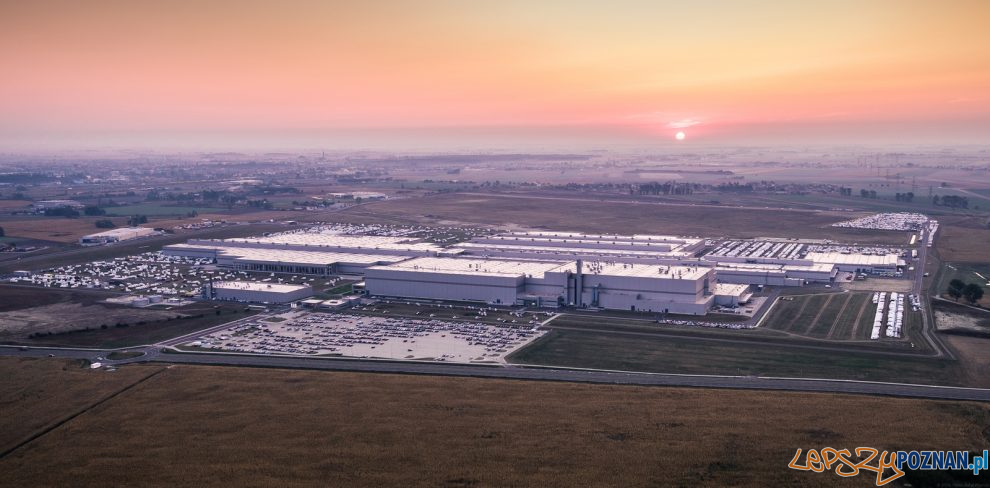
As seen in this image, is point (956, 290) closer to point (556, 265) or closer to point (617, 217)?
point (556, 265)

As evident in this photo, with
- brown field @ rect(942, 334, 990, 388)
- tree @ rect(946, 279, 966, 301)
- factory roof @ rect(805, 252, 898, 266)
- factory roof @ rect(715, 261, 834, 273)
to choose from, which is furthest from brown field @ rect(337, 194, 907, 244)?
brown field @ rect(942, 334, 990, 388)

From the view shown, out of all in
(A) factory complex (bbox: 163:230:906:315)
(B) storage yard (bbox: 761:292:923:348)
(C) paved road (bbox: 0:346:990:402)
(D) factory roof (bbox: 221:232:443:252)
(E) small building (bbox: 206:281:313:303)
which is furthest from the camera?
(D) factory roof (bbox: 221:232:443:252)

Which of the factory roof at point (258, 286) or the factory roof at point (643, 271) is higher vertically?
the factory roof at point (643, 271)

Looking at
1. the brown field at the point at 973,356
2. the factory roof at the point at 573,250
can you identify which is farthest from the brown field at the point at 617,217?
the brown field at the point at 973,356

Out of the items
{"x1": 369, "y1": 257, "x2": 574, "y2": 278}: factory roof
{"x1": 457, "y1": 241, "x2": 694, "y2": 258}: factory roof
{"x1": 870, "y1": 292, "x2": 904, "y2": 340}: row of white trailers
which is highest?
{"x1": 369, "y1": 257, "x2": 574, "y2": 278}: factory roof

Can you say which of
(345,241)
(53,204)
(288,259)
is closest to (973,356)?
(288,259)

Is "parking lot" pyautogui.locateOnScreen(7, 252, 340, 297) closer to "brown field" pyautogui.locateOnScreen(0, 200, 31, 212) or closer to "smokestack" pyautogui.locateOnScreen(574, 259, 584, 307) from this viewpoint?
"smokestack" pyautogui.locateOnScreen(574, 259, 584, 307)

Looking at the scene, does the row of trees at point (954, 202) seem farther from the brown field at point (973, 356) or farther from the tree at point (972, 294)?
the brown field at point (973, 356)
